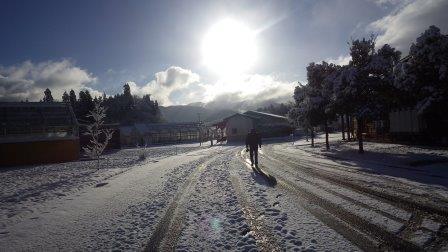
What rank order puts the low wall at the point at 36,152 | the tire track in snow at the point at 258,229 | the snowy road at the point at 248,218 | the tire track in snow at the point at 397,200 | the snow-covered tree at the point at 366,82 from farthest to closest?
the low wall at the point at 36,152 < the snow-covered tree at the point at 366,82 < the tire track in snow at the point at 397,200 < the snowy road at the point at 248,218 < the tire track in snow at the point at 258,229

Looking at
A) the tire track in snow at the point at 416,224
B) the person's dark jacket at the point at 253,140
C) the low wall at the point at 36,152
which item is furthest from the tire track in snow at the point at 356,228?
the low wall at the point at 36,152

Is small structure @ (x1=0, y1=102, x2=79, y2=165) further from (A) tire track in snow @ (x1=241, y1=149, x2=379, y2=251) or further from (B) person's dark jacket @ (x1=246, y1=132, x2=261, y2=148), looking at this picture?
(A) tire track in snow @ (x1=241, y1=149, x2=379, y2=251)

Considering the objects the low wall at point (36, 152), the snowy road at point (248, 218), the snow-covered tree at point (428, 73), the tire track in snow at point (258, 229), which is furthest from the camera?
the low wall at point (36, 152)

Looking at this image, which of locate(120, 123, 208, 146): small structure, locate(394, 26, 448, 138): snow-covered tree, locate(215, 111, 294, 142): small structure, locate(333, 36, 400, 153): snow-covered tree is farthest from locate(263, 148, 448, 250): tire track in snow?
locate(120, 123, 208, 146): small structure

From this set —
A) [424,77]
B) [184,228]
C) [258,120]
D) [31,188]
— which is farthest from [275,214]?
[258,120]

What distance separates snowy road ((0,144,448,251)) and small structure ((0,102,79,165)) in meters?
23.5

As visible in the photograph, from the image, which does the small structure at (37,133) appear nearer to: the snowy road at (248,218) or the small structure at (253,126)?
the snowy road at (248,218)

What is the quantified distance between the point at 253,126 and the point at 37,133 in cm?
4098

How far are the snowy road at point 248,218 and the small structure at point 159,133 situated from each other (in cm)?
7502

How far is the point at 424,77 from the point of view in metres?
18.8

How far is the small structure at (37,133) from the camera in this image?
3300cm

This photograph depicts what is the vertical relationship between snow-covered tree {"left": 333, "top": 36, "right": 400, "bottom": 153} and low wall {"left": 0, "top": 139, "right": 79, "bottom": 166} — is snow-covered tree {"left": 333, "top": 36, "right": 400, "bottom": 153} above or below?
above

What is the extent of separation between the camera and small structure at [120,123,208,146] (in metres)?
88.6

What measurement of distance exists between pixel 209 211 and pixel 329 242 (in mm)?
3808
